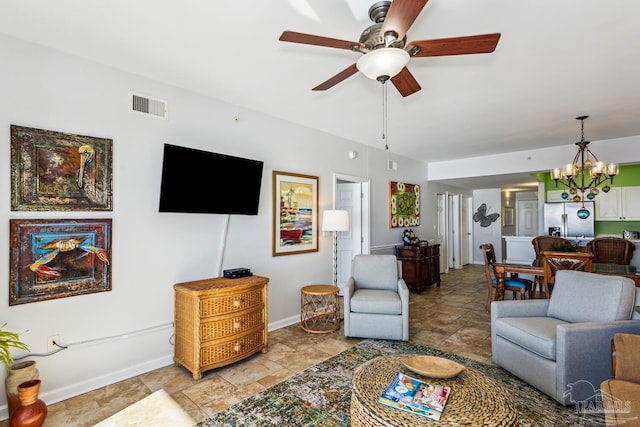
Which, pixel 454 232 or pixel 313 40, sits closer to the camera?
pixel 313 40

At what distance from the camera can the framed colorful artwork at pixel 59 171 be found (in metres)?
2.20

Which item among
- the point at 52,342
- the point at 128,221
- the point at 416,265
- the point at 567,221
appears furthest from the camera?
the point at 567,221

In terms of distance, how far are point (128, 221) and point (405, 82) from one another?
2.50 metres

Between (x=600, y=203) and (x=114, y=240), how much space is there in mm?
8565

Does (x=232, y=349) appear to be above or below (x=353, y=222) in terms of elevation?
below

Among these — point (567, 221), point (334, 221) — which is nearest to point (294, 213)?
point (334, 221)

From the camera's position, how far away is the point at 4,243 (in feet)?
7.00

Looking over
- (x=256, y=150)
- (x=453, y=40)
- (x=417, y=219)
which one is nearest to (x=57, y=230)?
(x=256, y=150)

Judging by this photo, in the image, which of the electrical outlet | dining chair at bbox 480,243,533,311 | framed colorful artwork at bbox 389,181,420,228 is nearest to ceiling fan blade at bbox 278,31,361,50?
the electrical outlet

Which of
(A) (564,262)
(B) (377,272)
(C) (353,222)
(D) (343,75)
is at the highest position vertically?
(D) (343,75)

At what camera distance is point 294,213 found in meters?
4.07

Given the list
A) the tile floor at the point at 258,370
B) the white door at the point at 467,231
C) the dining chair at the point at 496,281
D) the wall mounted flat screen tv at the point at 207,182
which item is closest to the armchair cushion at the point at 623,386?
the tile floor at the point at 258,370

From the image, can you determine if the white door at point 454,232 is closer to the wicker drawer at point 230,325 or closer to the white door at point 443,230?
the white door at point 443,230

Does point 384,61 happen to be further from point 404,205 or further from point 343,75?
point 404,205
